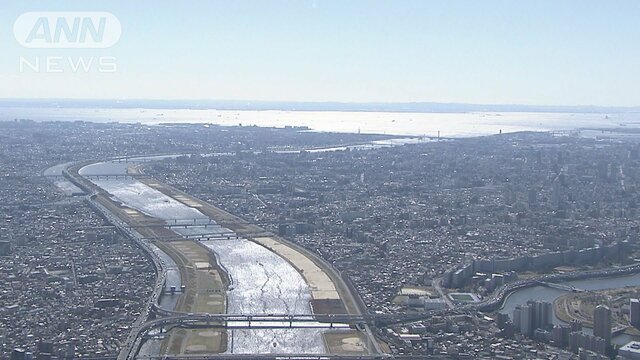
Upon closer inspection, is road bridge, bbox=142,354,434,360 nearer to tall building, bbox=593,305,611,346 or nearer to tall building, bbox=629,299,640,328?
tall building, bbox=593,305,611,346

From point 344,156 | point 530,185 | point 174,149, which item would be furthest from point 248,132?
point 530,185

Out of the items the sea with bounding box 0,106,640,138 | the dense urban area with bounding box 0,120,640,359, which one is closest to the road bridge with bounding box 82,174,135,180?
the dense urban area with bounding box 0,120,640,359

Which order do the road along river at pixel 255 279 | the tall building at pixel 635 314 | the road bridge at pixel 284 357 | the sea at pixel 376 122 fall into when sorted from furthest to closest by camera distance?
the sea at pixel 376 122 → the tall building at pixel 635 314 → the road along river at pixel 255 279 → the road bridge at pixel 284 357

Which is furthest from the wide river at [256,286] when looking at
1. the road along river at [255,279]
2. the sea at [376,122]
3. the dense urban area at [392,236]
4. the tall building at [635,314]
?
the sea at [376,122]

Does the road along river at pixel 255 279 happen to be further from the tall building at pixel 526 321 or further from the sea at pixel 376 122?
the sea at pixel 376 122

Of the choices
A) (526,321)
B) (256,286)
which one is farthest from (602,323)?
(256,286)

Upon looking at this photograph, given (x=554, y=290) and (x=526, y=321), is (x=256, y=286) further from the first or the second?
(x=554, y=290)
